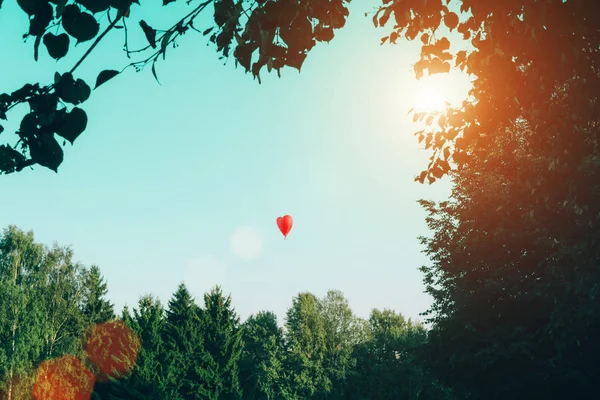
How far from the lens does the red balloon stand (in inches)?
734

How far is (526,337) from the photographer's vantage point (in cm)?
1484

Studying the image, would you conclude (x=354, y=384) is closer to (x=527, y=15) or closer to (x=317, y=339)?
(x=317, y=339)

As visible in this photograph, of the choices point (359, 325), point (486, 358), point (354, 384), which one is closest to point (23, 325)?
point (486, 358)

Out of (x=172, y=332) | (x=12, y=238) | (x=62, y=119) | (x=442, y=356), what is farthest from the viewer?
(x=172, y=332)

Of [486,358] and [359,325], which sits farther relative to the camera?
[359,325]

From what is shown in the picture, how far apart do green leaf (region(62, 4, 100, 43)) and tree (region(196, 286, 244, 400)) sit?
1399 inches

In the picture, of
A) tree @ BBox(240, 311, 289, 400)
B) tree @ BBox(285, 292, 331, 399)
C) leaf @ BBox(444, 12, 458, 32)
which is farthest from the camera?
tree @ BBox(285, 292, 331, 399)

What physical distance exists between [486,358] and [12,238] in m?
34.8

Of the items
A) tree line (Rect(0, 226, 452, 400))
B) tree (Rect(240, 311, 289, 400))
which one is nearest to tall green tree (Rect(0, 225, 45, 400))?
tree line (Rect(0, 226, 452, 400))

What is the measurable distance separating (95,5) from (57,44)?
251 millimetres

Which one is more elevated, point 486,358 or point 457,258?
point 457,258

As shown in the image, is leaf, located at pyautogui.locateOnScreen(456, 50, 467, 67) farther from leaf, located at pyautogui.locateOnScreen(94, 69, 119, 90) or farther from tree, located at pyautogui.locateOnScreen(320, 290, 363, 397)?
tree, located at pyautogui.locateOnScreen(320, 290, 363, 397)

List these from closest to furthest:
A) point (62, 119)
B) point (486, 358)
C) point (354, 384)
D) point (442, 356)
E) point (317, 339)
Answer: point (62, 119), point (486, 358), point (442, 356), point (354, 384), point (317, 339)

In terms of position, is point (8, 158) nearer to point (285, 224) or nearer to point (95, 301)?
point (285, 224)
